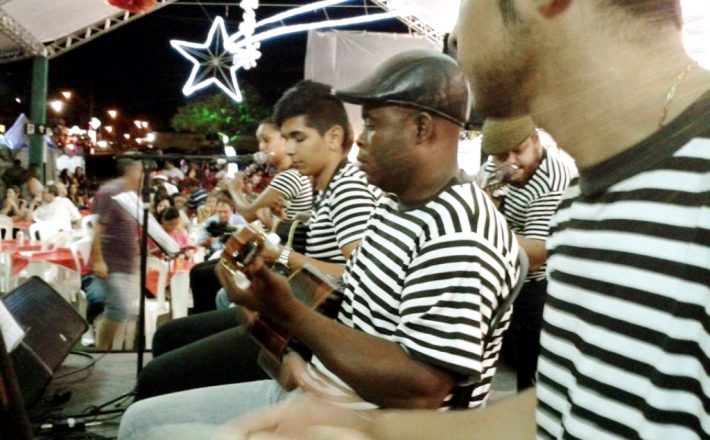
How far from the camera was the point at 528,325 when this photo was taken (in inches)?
128

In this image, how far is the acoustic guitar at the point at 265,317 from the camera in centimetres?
191

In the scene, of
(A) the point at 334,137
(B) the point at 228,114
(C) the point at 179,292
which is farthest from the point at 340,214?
(B) the point at 228,114

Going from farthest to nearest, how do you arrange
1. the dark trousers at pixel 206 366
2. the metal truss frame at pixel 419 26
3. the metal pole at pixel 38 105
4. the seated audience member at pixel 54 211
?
the metal pole at pixel 38 105, the metal truss frame at pixel 419 26, the seated audience member at pixel 54 211, the dark trousers at pixel 206 366

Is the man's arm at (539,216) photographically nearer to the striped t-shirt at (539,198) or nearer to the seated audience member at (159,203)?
the striped t-shirt at (539,198)

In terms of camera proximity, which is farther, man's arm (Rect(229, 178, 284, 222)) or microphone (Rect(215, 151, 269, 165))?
man's arm (Rect(229, 178, 284, 222))

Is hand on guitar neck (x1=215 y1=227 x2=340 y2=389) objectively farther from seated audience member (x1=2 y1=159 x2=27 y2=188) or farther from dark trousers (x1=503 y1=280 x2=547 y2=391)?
seated audience member (x1=2 y1=159 x2=27 y2=188)

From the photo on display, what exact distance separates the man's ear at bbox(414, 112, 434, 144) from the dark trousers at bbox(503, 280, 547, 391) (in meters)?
1.60

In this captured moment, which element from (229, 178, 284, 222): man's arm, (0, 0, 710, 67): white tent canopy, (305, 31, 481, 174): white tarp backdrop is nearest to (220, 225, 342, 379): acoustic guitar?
(229, 178, 284, 222): man's arm

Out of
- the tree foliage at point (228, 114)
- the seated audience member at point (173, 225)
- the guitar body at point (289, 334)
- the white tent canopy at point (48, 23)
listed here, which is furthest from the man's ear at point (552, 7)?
the tree foliage at point (228, 114)

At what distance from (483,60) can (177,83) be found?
3224 centimetres

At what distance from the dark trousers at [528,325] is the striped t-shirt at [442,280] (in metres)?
1.50

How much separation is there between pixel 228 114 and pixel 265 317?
22.7m

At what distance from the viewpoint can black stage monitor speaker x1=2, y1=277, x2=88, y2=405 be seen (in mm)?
3168

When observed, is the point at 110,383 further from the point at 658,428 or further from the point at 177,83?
the point at 177,83
